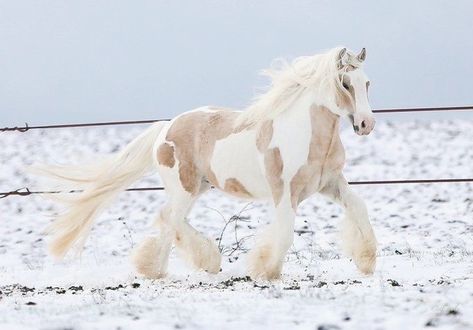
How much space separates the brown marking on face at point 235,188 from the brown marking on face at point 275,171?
38 cm

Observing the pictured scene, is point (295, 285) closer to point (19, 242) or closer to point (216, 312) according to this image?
point (216, 312)

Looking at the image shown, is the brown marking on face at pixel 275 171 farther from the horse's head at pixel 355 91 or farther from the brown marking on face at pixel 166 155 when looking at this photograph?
the brown marking on face at pixel 166 155

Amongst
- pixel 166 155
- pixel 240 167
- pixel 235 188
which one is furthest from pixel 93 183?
pixel 240 167

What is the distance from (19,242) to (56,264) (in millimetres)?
2341

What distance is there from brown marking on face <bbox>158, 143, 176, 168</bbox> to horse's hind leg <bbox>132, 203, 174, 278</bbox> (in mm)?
356

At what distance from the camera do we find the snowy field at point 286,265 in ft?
11.0

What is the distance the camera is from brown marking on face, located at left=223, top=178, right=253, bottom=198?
559 centimetres

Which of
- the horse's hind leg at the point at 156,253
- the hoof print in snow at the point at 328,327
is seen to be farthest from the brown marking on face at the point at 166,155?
the hoof print in snow at the point at 328,327

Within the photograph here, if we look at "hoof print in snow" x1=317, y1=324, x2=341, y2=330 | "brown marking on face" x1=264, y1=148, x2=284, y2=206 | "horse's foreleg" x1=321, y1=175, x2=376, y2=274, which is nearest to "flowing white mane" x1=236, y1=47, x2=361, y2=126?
"brown marking on face" x1=264, y1=148, x2=284, y2=206

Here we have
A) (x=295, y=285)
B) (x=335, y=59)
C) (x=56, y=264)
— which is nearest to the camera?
(x=295, y=285)

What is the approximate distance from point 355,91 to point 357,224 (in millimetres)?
1014

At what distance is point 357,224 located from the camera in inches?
214

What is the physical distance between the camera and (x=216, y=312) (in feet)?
11.4

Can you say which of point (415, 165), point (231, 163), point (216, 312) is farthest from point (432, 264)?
point (415, 165)
